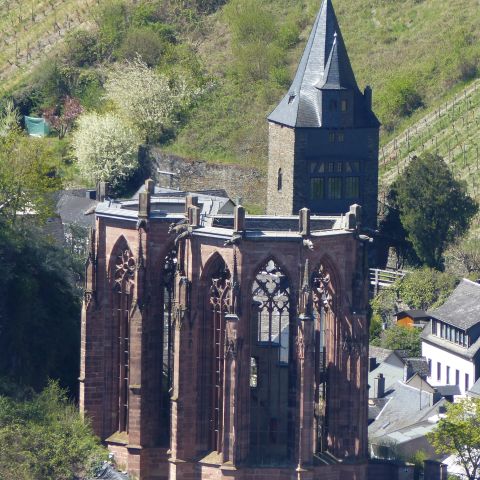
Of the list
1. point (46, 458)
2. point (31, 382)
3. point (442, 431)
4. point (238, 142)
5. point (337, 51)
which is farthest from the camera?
point (238, 142)

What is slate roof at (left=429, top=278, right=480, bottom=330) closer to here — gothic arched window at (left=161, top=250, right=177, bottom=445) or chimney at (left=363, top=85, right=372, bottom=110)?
chimney at (left=363, top=85, right=372, bottom=110)

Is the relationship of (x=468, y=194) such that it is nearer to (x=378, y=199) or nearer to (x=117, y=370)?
(x=378, y=199)

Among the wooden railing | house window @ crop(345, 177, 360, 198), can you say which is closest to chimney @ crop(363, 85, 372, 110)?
house window @ crop(345, 177, 360, 198)

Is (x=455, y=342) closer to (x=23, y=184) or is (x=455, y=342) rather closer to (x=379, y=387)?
(x=379, y=387)

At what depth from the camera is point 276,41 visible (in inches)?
6147

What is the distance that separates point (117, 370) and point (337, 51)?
5661 centimetres

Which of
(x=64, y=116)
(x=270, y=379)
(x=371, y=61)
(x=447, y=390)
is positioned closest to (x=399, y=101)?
(x=371, y=61)

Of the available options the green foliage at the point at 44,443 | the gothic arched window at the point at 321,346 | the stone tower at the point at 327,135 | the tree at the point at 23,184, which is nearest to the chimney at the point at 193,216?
the gothic arched window at the point at 321,346

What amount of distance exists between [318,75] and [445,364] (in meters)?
21.6

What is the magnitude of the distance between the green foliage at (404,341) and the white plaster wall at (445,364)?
3.09ft

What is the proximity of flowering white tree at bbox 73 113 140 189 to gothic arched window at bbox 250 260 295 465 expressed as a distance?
7105cm

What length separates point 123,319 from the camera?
72.4m

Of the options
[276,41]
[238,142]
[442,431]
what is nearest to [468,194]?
[238,142]

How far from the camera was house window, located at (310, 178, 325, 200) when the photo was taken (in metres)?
127
